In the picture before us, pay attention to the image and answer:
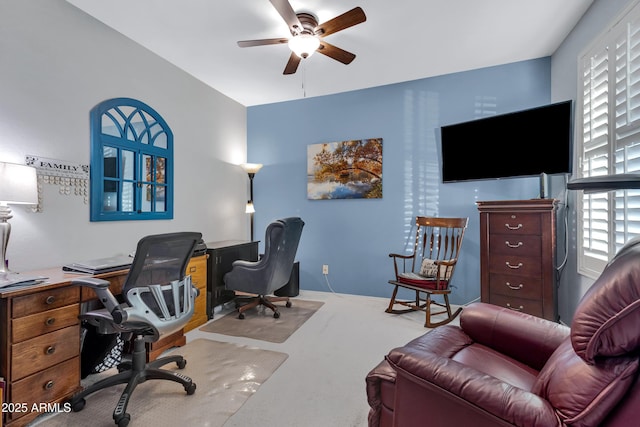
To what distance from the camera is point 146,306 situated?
1740 millimetres

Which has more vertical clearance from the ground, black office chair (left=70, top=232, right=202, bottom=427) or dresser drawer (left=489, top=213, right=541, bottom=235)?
dresser drawer (left=489, top=213, right=541, bottom=235)

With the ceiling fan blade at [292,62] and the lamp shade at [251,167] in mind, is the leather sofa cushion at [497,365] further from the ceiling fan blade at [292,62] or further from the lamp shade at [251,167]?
the lamp shade at [251,167]

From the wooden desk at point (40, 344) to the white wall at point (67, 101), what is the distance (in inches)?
17.7

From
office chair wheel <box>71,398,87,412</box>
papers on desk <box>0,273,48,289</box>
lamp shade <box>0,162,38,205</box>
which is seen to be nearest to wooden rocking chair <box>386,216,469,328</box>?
office chair wheel <box>71,398,87,412</box>

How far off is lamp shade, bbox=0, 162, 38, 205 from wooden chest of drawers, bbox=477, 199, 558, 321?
3.27 meters

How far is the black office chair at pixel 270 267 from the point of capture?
2.95m

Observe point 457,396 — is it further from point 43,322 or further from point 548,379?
point 43,322

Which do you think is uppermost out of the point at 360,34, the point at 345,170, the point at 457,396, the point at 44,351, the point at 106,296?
the point at 360,34

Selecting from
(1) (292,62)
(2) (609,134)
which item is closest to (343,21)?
(1) (292,62)

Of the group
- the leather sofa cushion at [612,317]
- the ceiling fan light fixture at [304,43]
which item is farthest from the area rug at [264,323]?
the ceiling fan light fixture at [304,43]

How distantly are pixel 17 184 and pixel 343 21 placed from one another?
2253 mm

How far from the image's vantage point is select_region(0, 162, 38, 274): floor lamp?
1632 millimetres

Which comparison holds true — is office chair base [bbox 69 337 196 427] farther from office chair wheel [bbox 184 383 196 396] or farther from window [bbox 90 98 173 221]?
window [bbox 90 98 173 221]

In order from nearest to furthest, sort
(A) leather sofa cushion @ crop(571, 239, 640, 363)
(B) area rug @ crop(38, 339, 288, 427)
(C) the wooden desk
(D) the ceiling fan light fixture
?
(A) leather sofa cushion @ crop(571, 239, 640, 363), (C) the wooden desk, (B) area rug @ crop(38, 339, 288, 427), (D) the ceiling fan light fixture
